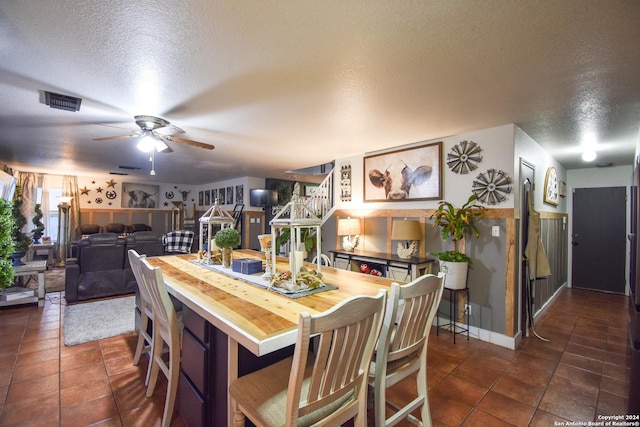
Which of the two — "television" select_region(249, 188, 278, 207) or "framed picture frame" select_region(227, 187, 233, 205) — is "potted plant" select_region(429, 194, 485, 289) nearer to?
"television" select_region(249, 188, 278, 207)

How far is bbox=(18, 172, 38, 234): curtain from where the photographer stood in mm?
6949

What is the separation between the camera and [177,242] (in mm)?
5938

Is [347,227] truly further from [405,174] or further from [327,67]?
[327,67]

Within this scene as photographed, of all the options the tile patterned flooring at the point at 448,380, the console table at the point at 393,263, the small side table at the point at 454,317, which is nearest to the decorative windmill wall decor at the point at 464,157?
the console table at the point at 393,263

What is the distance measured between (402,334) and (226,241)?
155cm

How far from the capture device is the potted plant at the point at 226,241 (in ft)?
7.78

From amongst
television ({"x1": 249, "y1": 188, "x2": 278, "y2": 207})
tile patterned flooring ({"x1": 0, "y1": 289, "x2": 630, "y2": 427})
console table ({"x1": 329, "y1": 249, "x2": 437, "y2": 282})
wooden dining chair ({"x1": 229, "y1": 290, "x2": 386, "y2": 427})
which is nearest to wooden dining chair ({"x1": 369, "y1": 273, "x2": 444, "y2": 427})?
wooden dining chair ({"x1": 229, "y1": 290, "x2": 386, "y2": 427})

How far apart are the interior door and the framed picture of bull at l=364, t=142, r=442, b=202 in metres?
3.92

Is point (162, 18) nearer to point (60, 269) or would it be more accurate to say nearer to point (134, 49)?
point (134, 49)

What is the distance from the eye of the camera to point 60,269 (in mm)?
6621

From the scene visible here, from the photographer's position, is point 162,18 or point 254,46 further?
point 254,46

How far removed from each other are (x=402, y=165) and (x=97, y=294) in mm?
→ 4970

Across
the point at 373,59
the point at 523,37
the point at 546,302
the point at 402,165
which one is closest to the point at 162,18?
the point at 373,59

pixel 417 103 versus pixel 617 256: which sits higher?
pixel 417 103
